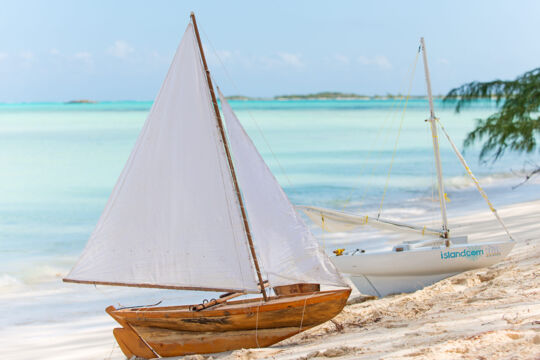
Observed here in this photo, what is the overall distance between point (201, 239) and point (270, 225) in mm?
824

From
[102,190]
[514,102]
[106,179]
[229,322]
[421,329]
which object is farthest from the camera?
[106,179]

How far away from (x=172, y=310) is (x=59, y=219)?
16.4 meters

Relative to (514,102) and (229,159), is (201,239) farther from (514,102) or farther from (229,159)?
(514,102)

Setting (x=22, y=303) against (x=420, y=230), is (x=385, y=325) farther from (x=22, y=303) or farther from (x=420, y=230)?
(x=22, y=303)

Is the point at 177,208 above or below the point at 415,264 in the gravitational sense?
above

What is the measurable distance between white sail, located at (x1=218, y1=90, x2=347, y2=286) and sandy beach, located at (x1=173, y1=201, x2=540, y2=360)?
2.46 feet

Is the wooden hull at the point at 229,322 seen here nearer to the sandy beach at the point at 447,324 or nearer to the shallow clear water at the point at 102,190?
the sandy beach at the point at 447,324

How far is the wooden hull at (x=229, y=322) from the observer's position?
7.66m

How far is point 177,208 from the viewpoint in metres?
8.03

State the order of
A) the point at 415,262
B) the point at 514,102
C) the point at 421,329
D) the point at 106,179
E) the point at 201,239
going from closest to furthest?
1. the point at 421,329
2. the point at 201,239
3. the point at 415,262
4. the point at 514,102
5. the point at 106,179

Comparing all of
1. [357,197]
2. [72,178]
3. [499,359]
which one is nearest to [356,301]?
[499,359]

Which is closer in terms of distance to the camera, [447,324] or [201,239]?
[447,324]

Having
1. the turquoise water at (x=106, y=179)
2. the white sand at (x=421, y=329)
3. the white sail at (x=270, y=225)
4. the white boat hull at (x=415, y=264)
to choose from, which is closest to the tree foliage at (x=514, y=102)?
the turquoise water at (x=106, y=179)

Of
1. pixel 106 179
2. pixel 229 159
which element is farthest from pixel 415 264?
pixel 106 179
